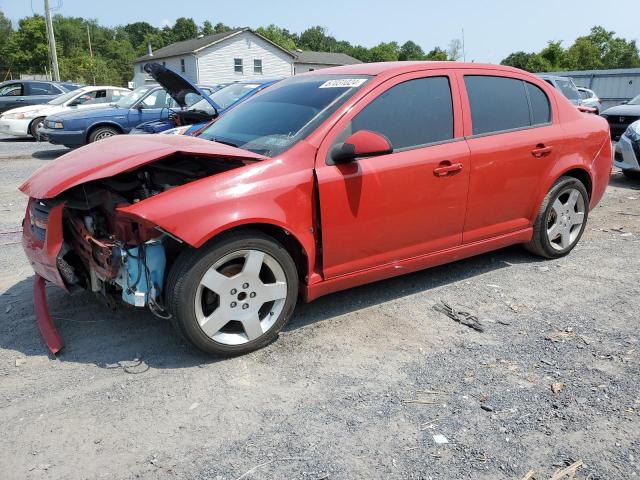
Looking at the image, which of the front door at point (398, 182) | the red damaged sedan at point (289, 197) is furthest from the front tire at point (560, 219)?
the front door at point (398, 182)

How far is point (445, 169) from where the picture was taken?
4031 millimetres

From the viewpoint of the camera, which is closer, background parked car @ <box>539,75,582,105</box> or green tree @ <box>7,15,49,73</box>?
background parked car @ <box>539,75,582,105</box>

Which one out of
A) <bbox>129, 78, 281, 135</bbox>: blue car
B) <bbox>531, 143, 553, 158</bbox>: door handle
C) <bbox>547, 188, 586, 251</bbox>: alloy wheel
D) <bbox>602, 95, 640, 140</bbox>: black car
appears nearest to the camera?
<bbox>531, 143, 553, 158</bbox>: door handle

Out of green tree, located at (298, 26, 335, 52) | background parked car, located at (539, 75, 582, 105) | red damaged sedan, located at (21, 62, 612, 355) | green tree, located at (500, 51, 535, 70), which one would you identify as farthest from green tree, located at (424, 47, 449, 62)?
red damaged sedan, located at (21, 62, 612, 355)

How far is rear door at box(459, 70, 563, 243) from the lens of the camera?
14.0ft

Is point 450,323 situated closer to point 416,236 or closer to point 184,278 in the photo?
point 416,236

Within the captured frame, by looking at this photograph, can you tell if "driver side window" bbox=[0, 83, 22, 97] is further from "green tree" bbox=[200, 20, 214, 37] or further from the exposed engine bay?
"green tree" bbox=[200, 20, 214, 37]

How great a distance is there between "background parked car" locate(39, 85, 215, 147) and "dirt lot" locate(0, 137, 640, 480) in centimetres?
789

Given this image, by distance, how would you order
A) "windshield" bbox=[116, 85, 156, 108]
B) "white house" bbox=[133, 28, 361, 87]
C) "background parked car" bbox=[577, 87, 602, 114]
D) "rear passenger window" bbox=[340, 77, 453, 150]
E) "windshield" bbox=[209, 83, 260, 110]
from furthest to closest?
"white house" bbox=[133, 28, 361, 87] → "background parked car" bbox=[577, 87, 602, 114] → "windshield" bbox=[116, 85, 156, 108] → "windshield" bbox=[209, 83, 260, 110] → "rear passenger window" bbox=[340, 77, 453, 150]

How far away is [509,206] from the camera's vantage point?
456 centimetres

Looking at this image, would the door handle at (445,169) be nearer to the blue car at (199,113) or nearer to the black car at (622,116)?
the blue car at (199,113)

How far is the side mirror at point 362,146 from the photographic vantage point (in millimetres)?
3498

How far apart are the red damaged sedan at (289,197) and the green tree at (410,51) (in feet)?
301

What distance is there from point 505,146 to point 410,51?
10049 cm
